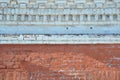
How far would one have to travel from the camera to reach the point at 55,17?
4.93 m

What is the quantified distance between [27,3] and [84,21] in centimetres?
76

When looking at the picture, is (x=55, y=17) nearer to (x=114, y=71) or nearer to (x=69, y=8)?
(x=69, y=8)

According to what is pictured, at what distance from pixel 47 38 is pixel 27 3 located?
530 millimetres

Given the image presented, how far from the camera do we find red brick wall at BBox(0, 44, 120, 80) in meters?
4.77

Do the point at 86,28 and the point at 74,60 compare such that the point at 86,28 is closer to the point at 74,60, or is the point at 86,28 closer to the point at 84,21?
the point at 84,21

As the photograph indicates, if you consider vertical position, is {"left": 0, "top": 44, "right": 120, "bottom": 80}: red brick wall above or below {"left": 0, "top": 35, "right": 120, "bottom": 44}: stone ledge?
below

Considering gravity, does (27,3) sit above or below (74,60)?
above

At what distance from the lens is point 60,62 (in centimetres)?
481

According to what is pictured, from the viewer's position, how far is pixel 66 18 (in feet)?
16.1

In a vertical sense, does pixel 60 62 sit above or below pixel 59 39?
below

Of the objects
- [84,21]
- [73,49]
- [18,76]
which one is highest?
[84,21]

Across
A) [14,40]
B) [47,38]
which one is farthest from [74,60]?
[14,40]

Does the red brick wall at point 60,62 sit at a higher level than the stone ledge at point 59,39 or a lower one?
lower

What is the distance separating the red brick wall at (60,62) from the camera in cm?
477
